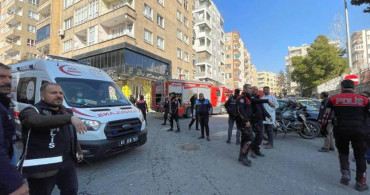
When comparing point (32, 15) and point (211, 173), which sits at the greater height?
point (32, 15)

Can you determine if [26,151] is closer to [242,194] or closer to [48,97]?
[48,97]

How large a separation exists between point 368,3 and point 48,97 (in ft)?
33.6

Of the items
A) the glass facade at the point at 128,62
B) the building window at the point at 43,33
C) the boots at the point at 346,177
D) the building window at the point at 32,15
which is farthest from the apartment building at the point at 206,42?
the boots at the point at 346,177

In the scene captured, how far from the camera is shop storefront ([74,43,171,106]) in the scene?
18656 millimetres

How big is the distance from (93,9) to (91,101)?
21.7m

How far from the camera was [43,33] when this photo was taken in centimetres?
2767

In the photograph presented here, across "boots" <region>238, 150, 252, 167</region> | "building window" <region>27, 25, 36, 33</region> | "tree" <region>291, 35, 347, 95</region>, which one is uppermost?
"building window" <region>27, 25, 36, 33</region>

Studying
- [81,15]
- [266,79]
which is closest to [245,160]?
[81,15]

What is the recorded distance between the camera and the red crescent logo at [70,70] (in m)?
4.83

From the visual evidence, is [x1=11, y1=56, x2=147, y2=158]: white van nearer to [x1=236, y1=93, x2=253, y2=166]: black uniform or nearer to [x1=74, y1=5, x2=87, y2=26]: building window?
[x1=236, y1=93, x2=253, y2=166]: black uniform

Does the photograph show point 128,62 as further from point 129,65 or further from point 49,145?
point 49,145

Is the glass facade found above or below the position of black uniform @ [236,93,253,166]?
above

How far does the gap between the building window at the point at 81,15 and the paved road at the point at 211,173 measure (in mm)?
22768

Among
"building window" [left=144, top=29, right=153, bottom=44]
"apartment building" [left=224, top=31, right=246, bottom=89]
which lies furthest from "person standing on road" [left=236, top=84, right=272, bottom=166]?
"apartment building" [left=224, top=31, right=246, bottom=89]
